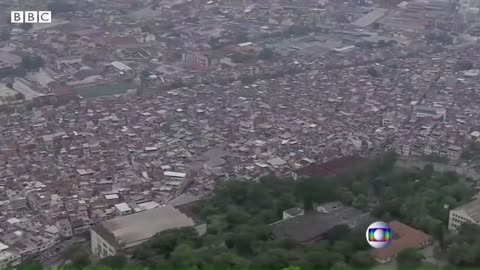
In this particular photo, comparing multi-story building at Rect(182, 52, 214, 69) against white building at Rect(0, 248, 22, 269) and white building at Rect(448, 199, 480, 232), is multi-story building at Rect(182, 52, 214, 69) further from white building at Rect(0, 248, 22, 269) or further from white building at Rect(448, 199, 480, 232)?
white building at Rect(448, 199, 480, 232)

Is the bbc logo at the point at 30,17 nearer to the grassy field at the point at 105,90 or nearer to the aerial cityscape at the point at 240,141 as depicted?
the aerial cityscape at the point at 240,141

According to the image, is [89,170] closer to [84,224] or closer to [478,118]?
[84,224]

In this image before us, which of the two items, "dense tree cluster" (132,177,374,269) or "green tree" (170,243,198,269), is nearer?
"green tree" (170,243,198,269)

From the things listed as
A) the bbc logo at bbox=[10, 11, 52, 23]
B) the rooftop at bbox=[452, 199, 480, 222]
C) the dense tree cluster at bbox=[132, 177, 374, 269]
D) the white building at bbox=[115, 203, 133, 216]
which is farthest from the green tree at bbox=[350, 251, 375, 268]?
the bbc logo at bbox=[10, 11, 52, 23]

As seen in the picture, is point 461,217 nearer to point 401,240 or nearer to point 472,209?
point 472,209

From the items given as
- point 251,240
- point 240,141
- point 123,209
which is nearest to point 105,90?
point 240,141

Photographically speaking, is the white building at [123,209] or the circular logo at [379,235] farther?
the white building at [123,209]

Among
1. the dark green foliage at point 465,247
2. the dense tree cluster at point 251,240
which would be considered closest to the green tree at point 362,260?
the dense tree cluster at point 251,240
